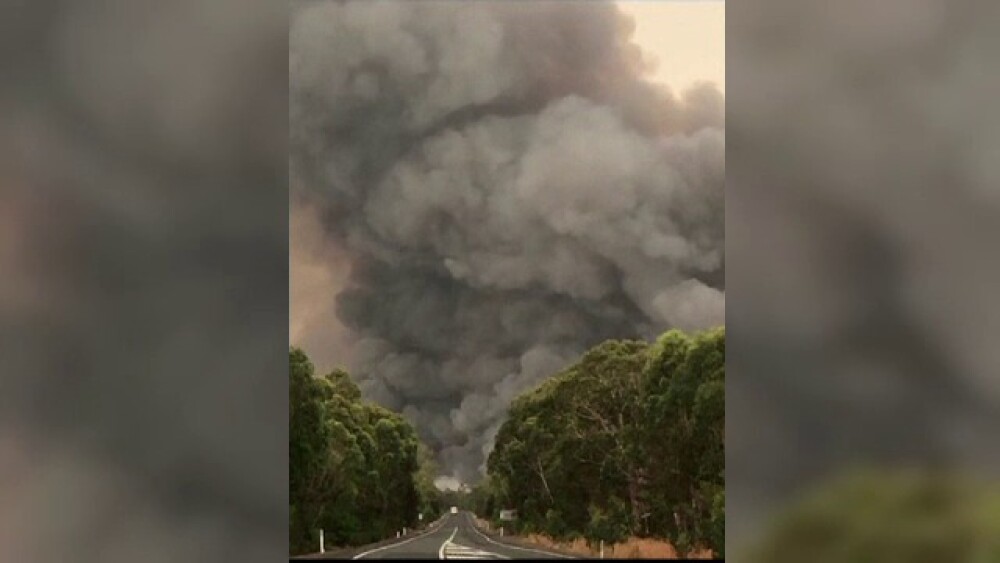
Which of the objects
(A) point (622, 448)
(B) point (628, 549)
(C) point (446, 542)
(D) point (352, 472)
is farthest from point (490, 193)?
(B) point (628, 549)

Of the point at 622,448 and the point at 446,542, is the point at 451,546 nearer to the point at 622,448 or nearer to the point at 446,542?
the point at 446,542

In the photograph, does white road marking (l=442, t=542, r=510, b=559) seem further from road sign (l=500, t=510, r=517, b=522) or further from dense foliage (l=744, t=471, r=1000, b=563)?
dense foliage (l=744, t=471, r=1000, b=563)

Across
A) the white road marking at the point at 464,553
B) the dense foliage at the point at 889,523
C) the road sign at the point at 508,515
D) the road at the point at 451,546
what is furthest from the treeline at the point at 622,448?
Answer: the dense foliage at the point at 889,523

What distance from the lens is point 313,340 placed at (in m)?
6.80

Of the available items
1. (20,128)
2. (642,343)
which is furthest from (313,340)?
(20,128)

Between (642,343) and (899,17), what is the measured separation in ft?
19.6

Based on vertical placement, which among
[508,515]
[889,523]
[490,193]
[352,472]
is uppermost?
[490,193]

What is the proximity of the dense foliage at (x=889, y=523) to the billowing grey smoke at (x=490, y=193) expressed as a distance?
581 cm

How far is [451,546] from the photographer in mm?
7125

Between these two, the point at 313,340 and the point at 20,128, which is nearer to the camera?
the point at 20,128

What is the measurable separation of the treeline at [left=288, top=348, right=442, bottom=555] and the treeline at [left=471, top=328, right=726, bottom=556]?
19.1 inches

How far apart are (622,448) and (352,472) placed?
6.41 feet

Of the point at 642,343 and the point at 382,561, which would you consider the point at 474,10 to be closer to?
the point at 642,343

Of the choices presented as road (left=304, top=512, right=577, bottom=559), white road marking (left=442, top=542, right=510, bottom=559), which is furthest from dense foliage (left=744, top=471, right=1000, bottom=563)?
road (left=304, top=512, right=577, bottom=559)
